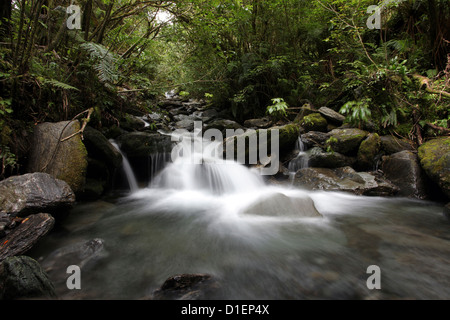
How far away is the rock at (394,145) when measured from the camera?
16.5ft

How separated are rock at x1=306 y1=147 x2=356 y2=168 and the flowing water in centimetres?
94

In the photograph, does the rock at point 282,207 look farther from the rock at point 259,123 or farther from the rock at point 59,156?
the rock at point 259,123

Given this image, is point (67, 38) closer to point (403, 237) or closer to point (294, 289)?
point (294, 289)

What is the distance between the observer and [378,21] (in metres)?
6.60

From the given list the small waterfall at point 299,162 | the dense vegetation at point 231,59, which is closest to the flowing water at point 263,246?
Answer: the small waterfall at point 299,162

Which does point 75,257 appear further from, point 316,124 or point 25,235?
point 316,124

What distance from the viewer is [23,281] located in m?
1.56

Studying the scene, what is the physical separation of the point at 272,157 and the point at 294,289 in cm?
392

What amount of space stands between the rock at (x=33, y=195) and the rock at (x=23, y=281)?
101 cm

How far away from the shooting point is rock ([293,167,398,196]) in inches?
177

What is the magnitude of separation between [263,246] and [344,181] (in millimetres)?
3152

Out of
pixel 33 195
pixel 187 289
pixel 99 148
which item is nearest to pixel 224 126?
pixel 99 148

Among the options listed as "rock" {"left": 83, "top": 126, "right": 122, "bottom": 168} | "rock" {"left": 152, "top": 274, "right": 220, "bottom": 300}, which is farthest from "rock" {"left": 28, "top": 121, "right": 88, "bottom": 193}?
"rock" {"left": 152, "top": 274, "right": 220, "bottom": 300}
